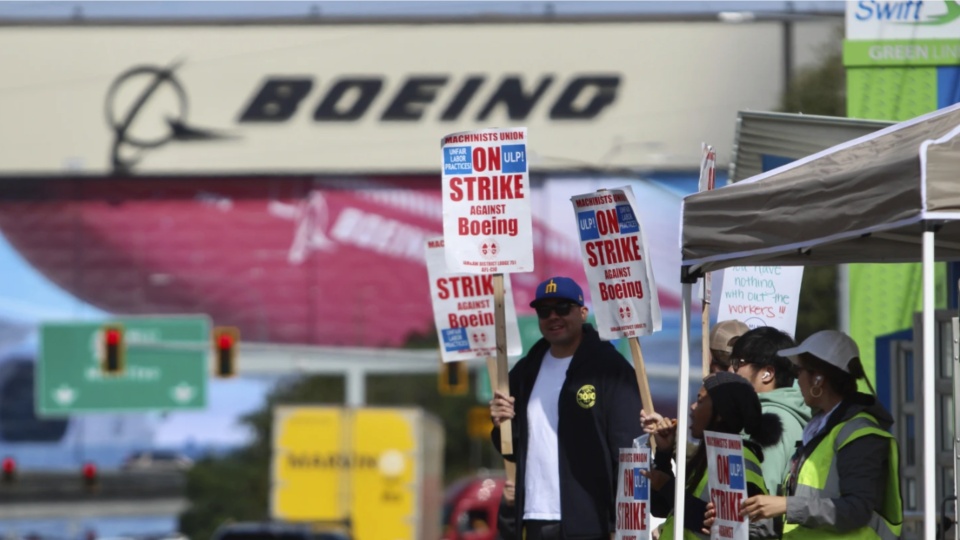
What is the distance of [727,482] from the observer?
671 cm

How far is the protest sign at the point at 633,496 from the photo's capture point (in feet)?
24.8

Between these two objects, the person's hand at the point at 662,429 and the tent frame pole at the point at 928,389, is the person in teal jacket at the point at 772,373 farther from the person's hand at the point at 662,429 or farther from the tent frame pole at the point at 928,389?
the tent frame pole at the point at 928,389

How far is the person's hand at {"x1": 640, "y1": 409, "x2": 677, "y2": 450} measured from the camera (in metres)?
7.38

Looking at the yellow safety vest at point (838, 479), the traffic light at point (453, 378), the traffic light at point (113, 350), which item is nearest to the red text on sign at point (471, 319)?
the yellow safety vest at point (838, 479)

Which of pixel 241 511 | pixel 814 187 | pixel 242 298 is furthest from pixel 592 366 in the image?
pixel 242 298

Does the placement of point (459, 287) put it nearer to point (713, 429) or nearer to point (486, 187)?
point (486, 187)

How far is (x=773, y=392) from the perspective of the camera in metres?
7.83

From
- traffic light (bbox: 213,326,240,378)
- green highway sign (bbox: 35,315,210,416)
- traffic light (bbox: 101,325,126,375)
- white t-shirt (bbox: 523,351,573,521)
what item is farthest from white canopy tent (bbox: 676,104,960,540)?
green highway sign (bbox: 35,315,210,416)

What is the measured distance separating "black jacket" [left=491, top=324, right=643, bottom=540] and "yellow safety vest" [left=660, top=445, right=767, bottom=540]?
0.77 m

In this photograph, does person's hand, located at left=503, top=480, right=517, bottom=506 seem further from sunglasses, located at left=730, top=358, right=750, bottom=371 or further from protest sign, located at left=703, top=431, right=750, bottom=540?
protest sign, located at left=703, top=431, right=750, bottom=540

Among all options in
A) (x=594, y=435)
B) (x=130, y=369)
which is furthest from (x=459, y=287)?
(x=130, y=369)

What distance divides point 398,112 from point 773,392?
184 feet

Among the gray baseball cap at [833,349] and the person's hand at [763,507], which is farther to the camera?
the gray baseball cap at [833,349]

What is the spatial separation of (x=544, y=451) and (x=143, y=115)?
5610cm
